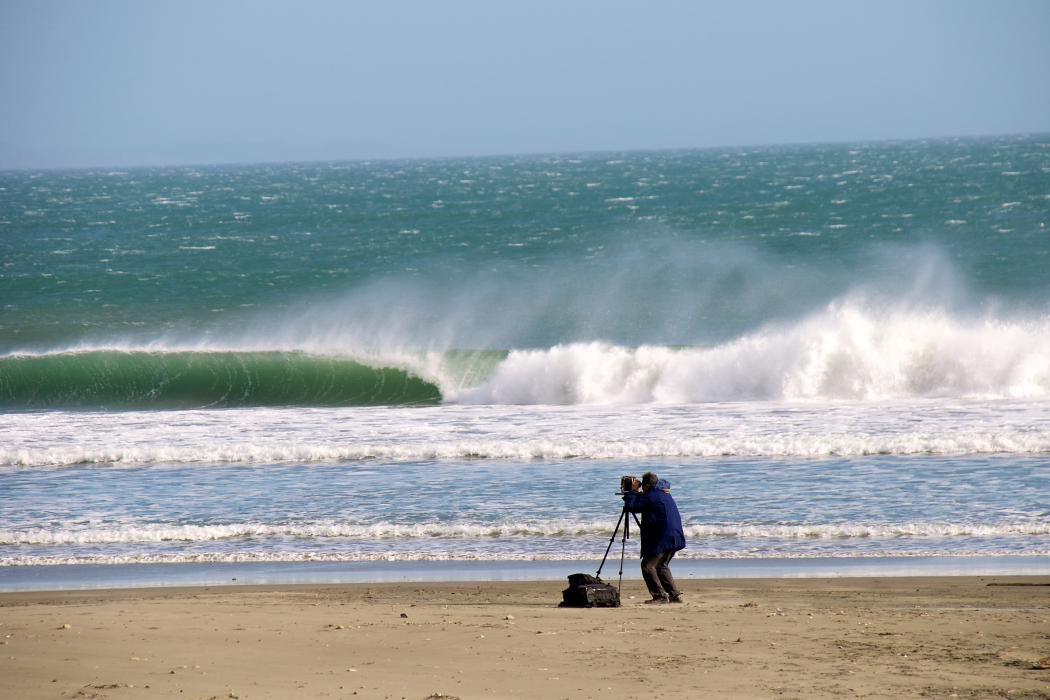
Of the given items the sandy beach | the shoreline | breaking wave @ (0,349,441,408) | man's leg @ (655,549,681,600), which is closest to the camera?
the sandy beach

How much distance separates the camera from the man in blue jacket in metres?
10.3

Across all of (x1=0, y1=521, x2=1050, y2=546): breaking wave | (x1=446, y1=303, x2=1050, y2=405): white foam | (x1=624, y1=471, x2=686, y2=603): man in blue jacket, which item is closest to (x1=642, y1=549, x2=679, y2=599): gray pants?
(x1=624, y1=471, x2=686, y2=603): man in blue jacket

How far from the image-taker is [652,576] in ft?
33.9

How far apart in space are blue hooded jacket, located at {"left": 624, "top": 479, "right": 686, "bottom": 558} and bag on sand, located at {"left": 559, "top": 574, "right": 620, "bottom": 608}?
54 centimetres

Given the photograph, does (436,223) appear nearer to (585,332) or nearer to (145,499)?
(585,332)

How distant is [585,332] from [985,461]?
16326 millimetres

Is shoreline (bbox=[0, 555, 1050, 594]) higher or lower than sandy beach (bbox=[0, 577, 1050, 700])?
lower

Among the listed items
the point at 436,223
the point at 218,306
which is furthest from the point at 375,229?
the point at 218,306

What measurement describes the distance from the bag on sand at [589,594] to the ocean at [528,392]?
2.29 metres

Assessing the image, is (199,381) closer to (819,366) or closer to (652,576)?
(819,366)

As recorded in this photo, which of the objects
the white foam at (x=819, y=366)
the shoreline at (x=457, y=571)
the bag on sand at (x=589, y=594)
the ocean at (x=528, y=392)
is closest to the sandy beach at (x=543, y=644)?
the bag on sand at (x=589, y=594)

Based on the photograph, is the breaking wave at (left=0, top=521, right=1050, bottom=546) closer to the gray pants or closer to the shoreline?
the shoreline

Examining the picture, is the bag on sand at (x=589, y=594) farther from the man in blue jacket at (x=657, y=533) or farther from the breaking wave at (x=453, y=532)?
the breaking wave at (x=453, y=532)

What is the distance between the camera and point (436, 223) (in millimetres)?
59406
